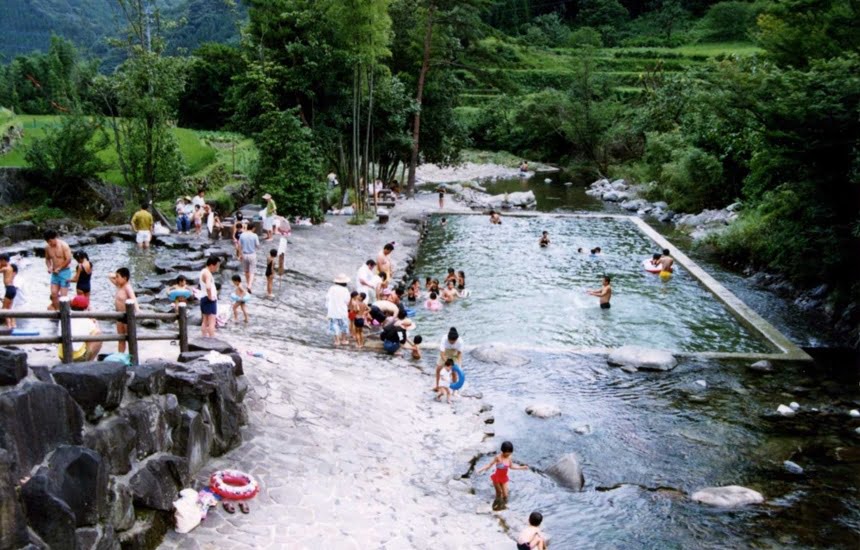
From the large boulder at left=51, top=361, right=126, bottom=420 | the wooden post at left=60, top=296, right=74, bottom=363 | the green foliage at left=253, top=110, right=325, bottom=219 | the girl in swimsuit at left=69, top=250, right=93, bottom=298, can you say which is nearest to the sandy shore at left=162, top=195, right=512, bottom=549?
the large boulder at left=51, top=361, right=126, bottom=420

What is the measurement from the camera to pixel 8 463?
6.10 metres

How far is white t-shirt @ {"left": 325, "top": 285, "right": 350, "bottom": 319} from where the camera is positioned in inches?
625

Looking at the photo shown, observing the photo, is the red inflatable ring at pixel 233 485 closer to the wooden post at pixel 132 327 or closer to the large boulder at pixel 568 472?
the wooden post at pixel 132 327

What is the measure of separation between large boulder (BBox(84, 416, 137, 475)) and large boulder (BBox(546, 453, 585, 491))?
21.6 feet

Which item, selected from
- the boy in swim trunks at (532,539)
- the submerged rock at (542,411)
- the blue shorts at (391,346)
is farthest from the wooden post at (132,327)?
the blue shorts at (391,346)

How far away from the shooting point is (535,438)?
42.5 feet

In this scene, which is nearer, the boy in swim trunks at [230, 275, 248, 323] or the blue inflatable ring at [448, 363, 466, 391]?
the blue inflatable ring at [448, 363, 466, 391]

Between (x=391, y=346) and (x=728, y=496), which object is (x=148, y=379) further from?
(x=728, y=496)

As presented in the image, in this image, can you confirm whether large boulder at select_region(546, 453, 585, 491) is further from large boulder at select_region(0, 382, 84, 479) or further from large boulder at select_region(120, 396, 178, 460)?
large boulder at select_region(0, 382, 84, 479)

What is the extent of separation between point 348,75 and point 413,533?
922 inches

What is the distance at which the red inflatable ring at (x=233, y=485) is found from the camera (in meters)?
8.91

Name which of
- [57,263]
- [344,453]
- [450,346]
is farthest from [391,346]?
[57,263]

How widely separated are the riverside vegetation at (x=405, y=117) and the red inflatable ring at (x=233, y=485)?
15.7 m

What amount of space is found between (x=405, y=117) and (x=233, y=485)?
2852 cm
